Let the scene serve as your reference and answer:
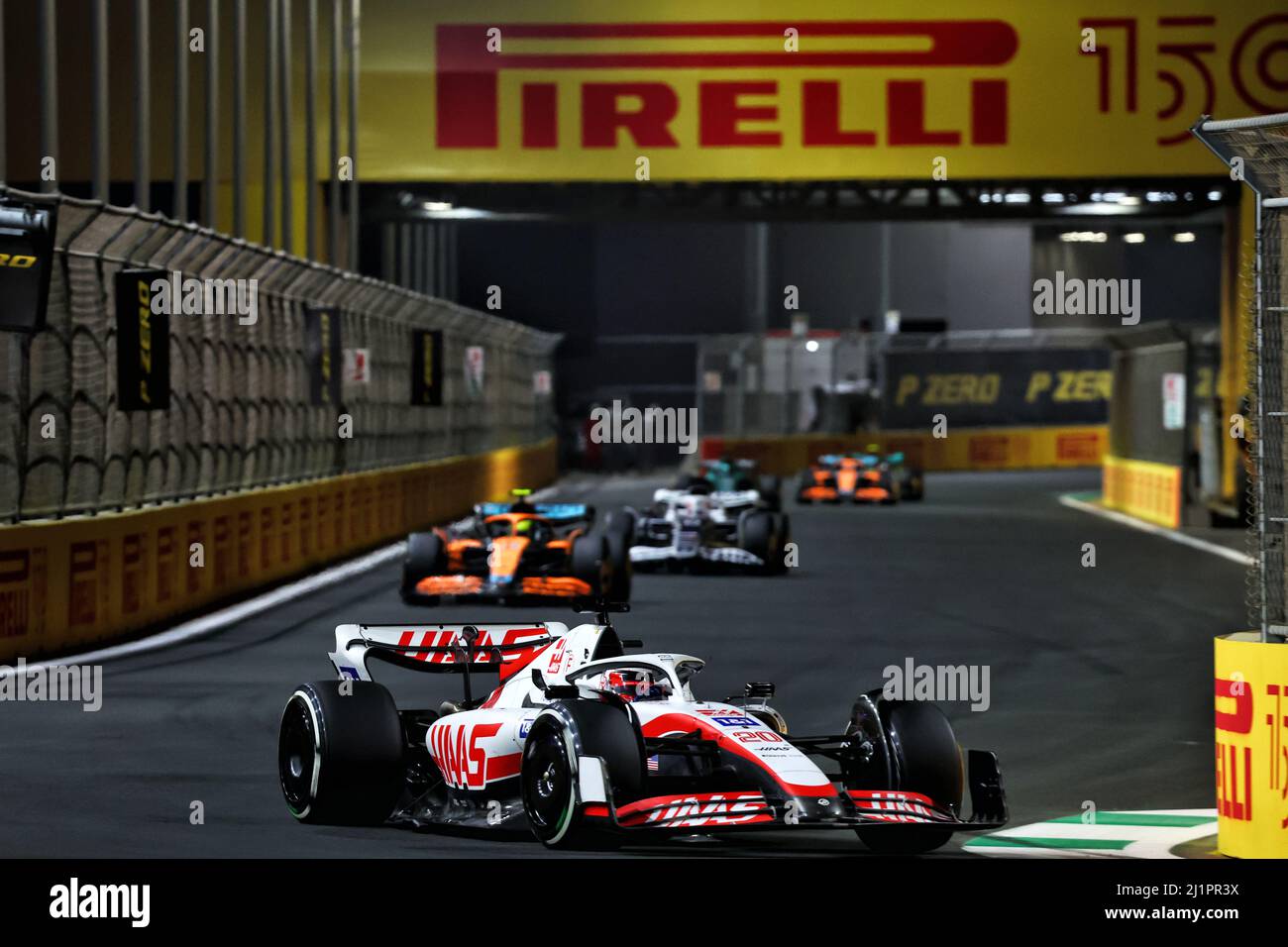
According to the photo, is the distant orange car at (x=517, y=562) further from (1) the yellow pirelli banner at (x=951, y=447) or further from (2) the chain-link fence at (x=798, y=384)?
(2) the chain-link fence at (x=798, y=384)

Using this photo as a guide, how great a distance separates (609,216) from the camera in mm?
39438

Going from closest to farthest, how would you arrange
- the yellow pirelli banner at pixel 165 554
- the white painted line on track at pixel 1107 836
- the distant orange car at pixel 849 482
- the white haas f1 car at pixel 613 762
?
the white haas f1 car at pixel 613 762
the white painted line on track at pixel 1107 836
the yellow pirelli banner at pixel 165 554
the distant orange car at pixel 849 482

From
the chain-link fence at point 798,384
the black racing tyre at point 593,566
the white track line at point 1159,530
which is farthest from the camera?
the chain-link fence at point 798,384

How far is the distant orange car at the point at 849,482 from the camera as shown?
44281mm

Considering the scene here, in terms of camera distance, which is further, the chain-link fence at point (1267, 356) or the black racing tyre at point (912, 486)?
the black racing tyre at point (912, 486)

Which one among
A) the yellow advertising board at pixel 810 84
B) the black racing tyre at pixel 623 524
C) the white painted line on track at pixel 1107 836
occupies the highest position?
the yellow advertising board at pixel 810 84

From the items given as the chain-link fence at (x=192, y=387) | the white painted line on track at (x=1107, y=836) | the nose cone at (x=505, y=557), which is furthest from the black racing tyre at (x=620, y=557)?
the white painted line on track at (x=1107, y=836)

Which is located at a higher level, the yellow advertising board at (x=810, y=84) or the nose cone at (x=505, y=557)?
the yellow advertising board at (x=810, y=84)

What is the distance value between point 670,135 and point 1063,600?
15.6 meters

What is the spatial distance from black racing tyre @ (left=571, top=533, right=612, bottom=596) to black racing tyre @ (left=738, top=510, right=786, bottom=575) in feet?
14.7

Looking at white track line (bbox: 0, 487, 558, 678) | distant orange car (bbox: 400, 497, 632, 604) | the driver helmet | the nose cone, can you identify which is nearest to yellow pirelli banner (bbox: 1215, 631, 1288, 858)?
the driver helmet

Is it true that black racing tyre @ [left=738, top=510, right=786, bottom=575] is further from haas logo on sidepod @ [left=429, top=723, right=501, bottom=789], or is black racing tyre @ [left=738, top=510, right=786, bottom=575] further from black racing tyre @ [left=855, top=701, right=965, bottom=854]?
black racing tyre @ [left=855, top=701, right=965, bottom=854]
